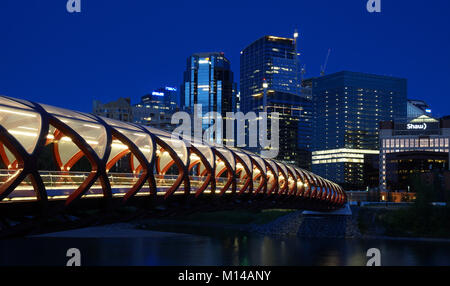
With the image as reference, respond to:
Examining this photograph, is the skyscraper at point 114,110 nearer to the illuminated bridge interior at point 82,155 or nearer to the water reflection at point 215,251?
the water reflection at point 215,251

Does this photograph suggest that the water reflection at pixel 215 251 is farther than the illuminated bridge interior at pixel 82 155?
Yes

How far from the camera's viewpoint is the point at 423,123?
617 ft

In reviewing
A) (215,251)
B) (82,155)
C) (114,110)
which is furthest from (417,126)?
(82,155)

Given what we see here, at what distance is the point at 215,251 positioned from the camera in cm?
6731

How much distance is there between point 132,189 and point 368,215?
89.1 meters

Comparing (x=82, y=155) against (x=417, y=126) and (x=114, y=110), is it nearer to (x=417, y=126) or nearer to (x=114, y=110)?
(x=114, y=110)

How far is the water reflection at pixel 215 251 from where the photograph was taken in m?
58.1

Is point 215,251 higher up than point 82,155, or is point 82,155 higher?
point 82,155

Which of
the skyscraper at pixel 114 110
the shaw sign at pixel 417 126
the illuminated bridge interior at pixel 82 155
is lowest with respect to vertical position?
the illuminated bridge interior at pixel 82 155

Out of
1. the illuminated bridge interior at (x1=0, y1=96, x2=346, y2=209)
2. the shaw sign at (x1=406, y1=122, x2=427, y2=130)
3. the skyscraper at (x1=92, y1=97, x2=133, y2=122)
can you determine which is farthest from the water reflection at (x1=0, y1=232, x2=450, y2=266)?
the shaw sign at (x1=406, y1=122, x2=427, y2=130)

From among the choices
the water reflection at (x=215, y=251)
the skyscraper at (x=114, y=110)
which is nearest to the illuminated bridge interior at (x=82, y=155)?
the water reflection at (x=215, y=251)

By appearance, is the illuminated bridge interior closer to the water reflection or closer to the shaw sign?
the water reflection
